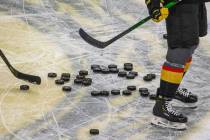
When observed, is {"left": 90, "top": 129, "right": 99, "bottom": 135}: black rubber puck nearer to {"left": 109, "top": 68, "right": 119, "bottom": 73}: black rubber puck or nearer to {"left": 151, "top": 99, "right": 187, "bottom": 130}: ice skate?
{"left": 151, "top": 99, "right": 187, "bottom": 130}: ice skate

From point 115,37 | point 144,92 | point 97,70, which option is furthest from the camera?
point 97,70

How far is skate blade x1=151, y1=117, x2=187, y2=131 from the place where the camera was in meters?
3.30

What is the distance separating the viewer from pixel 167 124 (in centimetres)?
333

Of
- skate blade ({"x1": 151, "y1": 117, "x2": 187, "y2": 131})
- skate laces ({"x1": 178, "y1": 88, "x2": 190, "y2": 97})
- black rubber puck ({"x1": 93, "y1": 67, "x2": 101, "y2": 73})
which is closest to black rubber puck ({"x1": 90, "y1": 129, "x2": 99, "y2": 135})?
skate blade ({"x1": 151, "y1": 117, "x2": 187, "y2": 131})

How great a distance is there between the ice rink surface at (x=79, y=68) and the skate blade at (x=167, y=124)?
0.14 feet

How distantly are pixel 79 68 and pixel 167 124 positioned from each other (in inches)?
54.5

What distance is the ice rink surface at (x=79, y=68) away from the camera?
3291 millimetres

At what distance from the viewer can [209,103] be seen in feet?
12.4

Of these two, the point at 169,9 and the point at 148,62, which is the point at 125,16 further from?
the point at 169,9

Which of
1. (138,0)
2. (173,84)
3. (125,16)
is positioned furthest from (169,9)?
(138,0)

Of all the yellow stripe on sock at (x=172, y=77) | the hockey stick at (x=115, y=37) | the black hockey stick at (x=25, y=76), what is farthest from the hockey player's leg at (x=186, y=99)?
the black hockey stick at (x=25, y=76)

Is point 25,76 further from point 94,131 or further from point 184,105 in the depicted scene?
point 184,105

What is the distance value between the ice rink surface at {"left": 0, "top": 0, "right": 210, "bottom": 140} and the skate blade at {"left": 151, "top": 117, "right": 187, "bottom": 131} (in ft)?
0.14

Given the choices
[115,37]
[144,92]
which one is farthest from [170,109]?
[115,37]
